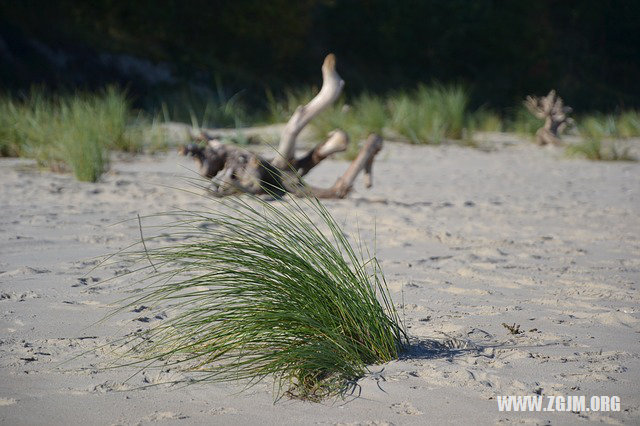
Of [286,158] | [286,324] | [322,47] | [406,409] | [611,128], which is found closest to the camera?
[406,409]

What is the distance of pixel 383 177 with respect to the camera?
7664mm

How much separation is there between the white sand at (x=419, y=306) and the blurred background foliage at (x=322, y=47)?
888cm

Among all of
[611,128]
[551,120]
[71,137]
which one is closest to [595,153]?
[551,120]

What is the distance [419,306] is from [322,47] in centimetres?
1817

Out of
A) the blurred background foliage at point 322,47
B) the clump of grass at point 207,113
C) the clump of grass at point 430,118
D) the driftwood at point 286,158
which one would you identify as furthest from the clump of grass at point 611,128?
the driftwood at point 286,158

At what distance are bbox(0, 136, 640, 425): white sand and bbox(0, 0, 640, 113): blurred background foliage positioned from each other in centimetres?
888

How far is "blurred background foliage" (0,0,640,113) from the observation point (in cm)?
1520

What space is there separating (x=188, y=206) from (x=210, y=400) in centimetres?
333

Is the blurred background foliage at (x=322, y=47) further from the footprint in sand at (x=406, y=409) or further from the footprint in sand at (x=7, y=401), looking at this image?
the footprint in sand at (x=406, y=409)

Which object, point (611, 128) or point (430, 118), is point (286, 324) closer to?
point (430, 118)

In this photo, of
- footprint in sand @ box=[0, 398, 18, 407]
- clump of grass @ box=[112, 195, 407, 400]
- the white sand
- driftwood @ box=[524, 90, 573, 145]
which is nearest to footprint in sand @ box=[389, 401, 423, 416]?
the white sand

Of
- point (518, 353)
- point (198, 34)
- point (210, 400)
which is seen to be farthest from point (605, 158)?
point (198, 34)

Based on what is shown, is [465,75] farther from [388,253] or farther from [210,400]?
[210,400]

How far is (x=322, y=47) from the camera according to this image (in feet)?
68.4
